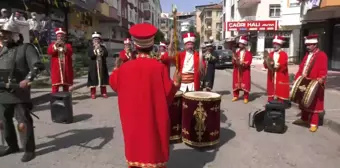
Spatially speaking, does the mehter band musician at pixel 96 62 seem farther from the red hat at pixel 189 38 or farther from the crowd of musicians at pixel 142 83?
the red hat at pixel 189 38

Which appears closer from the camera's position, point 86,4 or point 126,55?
point 126,55

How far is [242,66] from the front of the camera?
9367mm

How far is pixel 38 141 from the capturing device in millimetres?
5754

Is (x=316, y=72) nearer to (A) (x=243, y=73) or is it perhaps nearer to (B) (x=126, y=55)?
(A) (x=243, y=73)

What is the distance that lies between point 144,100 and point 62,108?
4.32 m

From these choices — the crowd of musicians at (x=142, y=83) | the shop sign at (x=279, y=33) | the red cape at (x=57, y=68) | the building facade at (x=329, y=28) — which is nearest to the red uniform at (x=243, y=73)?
the crowd of musicians at (x=142, y=83)

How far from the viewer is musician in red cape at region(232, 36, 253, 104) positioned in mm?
9312

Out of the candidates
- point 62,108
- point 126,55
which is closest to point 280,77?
point 126,55

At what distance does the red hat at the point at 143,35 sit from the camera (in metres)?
3.12

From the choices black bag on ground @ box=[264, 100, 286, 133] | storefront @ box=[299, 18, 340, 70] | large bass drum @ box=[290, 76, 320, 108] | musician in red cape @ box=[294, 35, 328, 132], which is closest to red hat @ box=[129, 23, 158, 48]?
black bag on ground @ box=[264, 100, 286, 133]

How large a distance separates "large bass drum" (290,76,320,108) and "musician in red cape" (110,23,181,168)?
3823 millimetres

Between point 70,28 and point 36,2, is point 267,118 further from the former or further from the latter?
point 70,28

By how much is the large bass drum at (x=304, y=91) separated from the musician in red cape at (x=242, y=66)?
292 cm

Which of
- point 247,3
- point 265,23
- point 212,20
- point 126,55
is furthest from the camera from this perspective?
point 212,20
